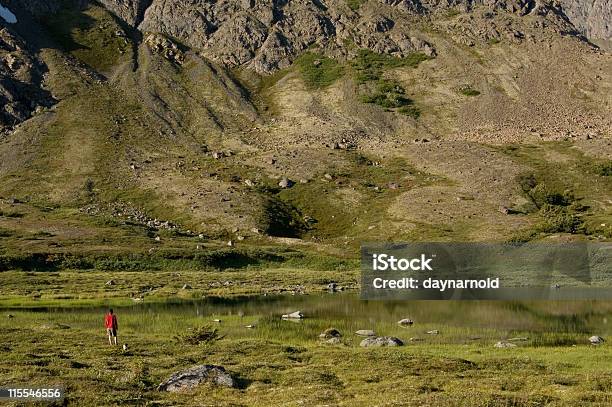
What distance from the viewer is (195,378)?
2969 cm

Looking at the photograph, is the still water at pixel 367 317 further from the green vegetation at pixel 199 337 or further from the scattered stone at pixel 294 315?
the green vegetation at pixel 199 337

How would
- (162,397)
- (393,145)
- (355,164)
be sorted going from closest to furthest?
(162,397) → (355,164) → (393,145)

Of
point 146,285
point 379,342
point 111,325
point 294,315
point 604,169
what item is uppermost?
point 604,169

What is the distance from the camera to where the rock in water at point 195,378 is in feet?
94.9

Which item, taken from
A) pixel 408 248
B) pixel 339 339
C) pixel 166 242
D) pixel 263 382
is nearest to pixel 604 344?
pixel 339 339

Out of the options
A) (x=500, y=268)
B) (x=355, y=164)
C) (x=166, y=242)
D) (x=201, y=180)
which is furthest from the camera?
(x=355, y=164)

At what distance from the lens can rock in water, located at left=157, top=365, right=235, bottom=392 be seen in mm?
28922

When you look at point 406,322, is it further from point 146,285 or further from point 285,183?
point 285,183

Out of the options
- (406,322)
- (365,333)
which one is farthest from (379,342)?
(406,322)

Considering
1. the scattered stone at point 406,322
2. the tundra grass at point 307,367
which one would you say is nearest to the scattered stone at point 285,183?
the scattered stone at point 406,322

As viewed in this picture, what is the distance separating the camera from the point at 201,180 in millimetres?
164500

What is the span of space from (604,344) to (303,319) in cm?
2791

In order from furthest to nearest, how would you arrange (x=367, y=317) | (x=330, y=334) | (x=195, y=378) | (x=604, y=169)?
1. (x=604, y=169)
2. (x=367, y=317)
3. (x=330, y=334)
4. (x=195, y=378)

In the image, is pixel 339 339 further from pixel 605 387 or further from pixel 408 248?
pixel 408 248
